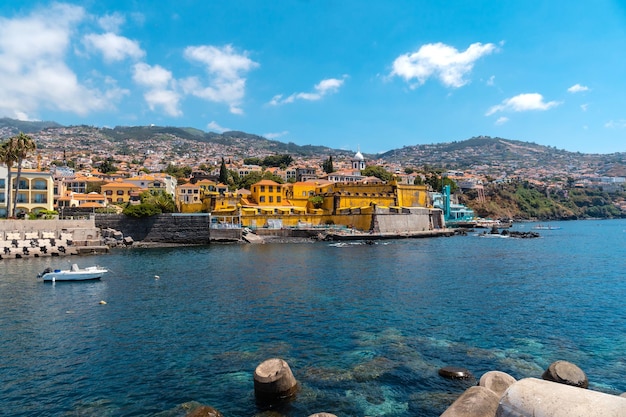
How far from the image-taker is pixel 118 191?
6544cm

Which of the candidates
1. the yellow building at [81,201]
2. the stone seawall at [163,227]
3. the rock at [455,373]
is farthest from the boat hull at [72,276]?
the yellow building at [81,201]

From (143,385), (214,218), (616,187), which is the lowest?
(143,385)

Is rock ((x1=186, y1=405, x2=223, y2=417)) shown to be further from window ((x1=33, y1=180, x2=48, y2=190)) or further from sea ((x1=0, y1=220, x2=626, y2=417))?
window ((x1=33, y1=180, x2=48, y2=190))

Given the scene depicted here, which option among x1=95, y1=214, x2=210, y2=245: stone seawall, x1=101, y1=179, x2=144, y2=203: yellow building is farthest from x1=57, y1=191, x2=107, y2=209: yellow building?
x1=95, y1=214, x2=210, y2=245: stone seawall

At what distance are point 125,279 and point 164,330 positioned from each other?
457 inches

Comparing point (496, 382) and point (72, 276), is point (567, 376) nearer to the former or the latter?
point (496, 382)

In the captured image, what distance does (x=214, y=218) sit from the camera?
53875mm

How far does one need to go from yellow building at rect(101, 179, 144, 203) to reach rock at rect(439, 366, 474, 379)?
63.0m

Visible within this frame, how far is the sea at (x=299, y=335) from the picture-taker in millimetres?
9625

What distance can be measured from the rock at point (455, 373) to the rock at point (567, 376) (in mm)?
1772

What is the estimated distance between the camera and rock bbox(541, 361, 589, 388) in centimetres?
909

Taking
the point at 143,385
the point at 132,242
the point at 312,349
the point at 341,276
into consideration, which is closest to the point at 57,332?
the point at 143,385

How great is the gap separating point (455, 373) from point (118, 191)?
65.2m

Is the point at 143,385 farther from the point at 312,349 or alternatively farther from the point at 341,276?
the point at 341,276
